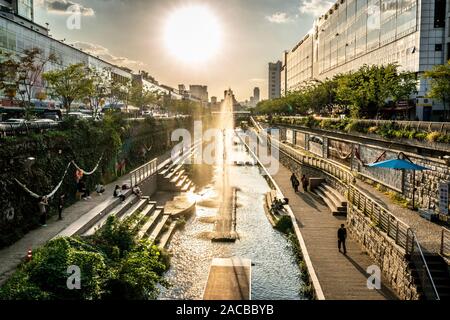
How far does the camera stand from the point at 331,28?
103 meters

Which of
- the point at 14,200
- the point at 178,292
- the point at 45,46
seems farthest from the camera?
the point at 45,46

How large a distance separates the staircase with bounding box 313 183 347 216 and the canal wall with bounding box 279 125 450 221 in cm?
270

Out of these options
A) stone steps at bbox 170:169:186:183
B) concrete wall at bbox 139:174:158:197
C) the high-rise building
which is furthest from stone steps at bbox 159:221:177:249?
the high-rise building

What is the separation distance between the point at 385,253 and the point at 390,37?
58.1m

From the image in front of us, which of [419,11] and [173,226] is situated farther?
[419,11]

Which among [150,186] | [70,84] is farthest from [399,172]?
[70,84]

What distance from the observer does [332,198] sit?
30125mm

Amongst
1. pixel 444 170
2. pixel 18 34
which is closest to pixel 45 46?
pixel 18 34

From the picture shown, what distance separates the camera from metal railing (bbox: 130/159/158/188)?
31.9 m

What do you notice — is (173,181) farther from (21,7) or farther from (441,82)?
(21,7)

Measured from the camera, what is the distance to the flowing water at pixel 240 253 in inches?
683

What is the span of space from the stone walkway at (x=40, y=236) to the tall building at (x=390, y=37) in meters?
48.4

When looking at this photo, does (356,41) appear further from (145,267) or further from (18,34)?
(145,267)
